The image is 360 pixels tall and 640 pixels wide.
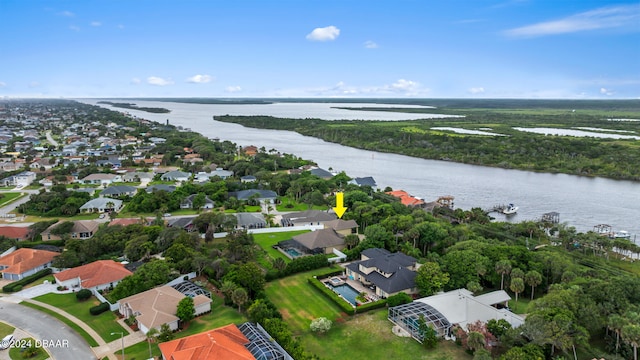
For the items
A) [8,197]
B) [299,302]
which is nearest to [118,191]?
[8,197]

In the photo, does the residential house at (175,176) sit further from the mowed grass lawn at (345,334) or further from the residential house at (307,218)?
the mowed grass lawn at (345,334)

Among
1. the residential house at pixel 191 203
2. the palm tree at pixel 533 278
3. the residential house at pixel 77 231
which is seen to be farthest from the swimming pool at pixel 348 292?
the residential house at pixel 191 203

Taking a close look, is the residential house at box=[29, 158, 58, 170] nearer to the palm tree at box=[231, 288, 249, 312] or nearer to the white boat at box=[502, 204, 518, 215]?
the palm tree at box=[231, 288, 249, 312]

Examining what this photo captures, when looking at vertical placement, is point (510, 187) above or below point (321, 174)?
below

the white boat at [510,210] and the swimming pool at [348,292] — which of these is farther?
the white boat at [510,210]

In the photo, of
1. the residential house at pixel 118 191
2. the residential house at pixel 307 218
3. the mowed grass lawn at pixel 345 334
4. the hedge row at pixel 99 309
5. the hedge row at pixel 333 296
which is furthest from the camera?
the residential house at pixel 118 191

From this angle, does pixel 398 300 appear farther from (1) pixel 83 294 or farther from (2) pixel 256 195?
(2) pixel 256 195

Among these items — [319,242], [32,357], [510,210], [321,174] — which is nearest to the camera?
[32,357]
